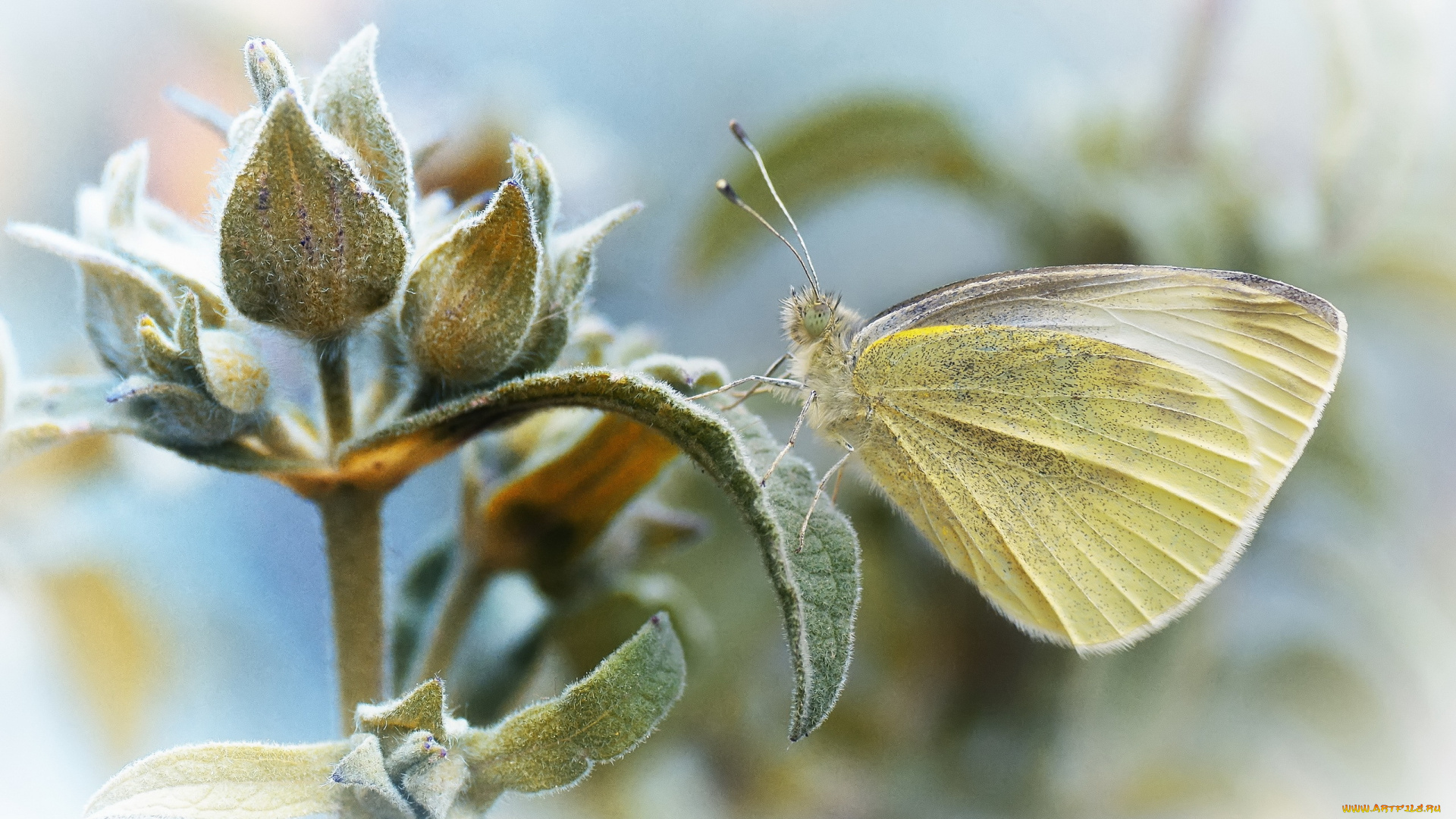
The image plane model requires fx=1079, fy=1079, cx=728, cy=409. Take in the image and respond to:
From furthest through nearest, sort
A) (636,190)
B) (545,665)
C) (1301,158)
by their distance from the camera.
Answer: (1301,158) → (636,190) → (545,665)

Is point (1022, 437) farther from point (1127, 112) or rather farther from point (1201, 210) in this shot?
point (1127, 112)

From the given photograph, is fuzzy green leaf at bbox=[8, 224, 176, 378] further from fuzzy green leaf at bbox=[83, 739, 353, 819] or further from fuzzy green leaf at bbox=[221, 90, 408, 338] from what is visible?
fuzzy green leaf at bbox=[83, 739, 353, 819]

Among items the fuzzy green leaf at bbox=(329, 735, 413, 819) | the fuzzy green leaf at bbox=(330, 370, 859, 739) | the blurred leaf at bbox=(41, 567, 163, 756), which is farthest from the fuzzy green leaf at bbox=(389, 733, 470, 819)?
the blurred leaf at bbox=(41, 567, 163, 756)

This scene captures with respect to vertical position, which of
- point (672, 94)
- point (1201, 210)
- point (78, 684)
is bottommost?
point (78, 684)

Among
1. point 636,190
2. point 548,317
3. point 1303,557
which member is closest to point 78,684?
point 636,190

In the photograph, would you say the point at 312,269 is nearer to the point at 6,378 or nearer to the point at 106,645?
the point at 6,378

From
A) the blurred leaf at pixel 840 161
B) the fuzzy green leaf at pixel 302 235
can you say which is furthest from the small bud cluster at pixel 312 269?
the blurred leaf at pixel 840 161

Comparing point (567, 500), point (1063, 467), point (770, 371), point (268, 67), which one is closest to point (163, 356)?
point (268, 67)
